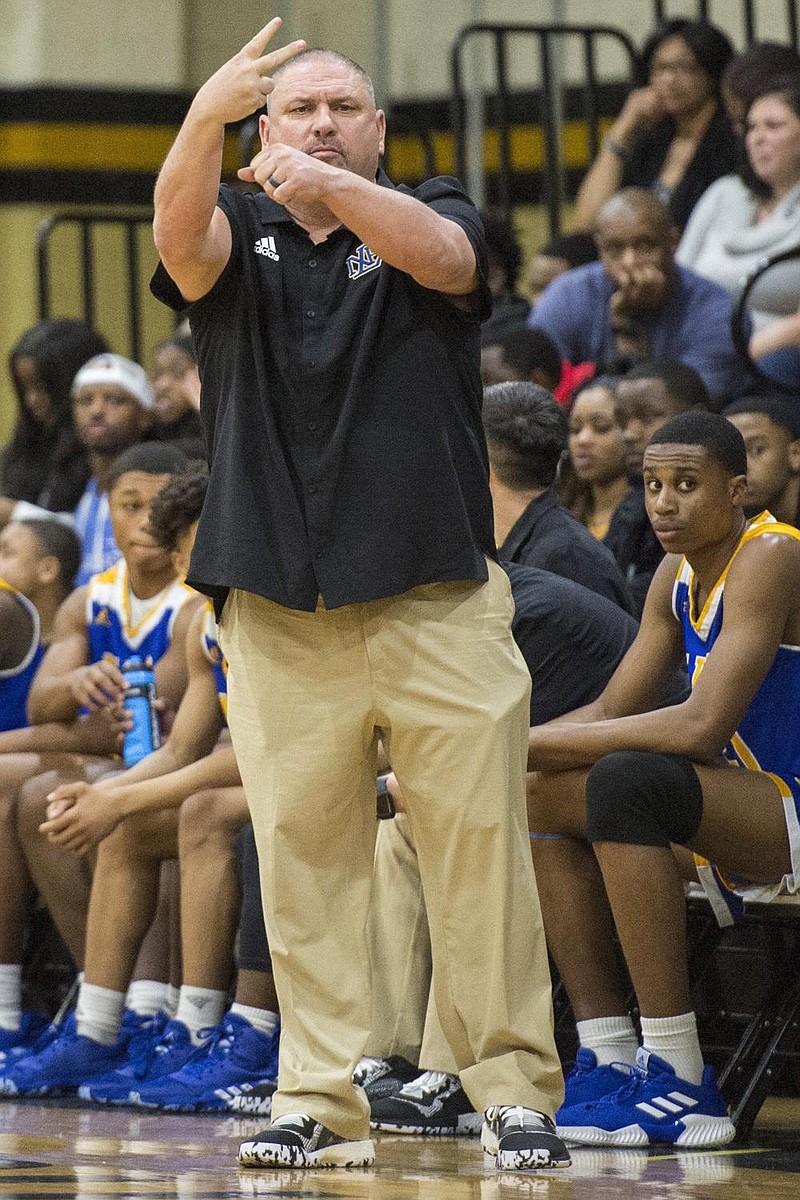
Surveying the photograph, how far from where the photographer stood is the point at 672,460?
4070mm

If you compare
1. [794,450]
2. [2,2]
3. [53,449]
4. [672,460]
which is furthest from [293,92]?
[2,2]

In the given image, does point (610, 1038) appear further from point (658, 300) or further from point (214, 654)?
point (658, 300)

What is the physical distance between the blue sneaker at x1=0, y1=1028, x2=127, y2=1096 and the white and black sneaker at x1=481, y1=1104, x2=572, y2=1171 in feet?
5.31

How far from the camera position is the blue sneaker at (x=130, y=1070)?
15.1ft

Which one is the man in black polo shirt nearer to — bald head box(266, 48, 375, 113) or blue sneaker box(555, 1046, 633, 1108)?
bald head box(266, 48, 375, 113)

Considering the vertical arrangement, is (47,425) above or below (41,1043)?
above

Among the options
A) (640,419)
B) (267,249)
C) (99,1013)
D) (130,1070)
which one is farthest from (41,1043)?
(267,249)

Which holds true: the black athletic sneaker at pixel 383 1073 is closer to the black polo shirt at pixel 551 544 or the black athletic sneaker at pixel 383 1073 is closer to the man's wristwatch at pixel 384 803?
the man's wristwatch at pixel 384 803

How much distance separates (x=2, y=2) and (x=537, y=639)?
19.3ft

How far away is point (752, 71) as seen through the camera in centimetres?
704

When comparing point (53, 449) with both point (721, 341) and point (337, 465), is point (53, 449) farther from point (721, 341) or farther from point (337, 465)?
point (337, 465)

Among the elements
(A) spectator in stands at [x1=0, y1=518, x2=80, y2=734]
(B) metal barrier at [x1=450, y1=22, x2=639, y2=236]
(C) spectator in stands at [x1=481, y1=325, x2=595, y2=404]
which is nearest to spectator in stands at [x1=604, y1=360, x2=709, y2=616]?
(C) spectator in stands at [x1=481, y1=325, x2=595, y2=404]

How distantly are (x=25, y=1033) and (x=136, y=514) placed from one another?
1.36 meters

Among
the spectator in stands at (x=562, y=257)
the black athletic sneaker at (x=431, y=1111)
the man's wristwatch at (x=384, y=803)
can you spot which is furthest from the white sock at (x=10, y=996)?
the spectator in stands at (x=562, y=257)
